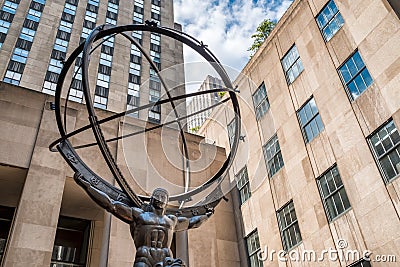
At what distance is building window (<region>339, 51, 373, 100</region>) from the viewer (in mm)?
12336

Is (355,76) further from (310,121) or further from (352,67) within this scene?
(310,121)

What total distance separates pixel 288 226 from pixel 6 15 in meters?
33.4

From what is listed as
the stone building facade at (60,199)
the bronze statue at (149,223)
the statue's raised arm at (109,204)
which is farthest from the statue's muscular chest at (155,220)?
the stone building facade at (60,199)

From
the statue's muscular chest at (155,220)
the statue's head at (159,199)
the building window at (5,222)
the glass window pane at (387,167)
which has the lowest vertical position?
the statue's muscular chest at (155,220)

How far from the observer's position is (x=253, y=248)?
15188 mm

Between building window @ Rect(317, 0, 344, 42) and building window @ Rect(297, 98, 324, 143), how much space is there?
2.83m

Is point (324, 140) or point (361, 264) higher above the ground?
point (324, 140)

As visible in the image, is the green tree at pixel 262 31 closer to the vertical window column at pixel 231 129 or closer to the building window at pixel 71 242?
the vertical window column at pixel 231 129

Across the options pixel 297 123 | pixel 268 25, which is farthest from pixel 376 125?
pixel 268 25

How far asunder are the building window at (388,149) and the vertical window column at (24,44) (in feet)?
94.3

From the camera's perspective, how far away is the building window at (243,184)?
17.2 meters

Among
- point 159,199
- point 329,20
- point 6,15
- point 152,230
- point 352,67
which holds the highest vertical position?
point 6,15

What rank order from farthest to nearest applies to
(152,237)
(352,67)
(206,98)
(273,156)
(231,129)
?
1. (231,129)
2. (273,156)
3. (206,98)
4. (352,67)
5. (152,237)

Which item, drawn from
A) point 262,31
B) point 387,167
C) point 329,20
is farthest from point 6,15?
point 387,167
